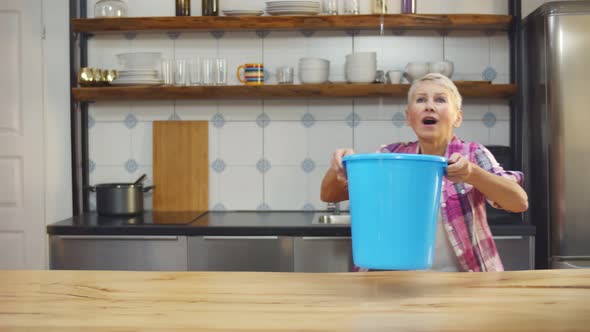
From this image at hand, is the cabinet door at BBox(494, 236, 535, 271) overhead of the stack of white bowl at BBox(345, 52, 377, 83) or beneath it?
beneath

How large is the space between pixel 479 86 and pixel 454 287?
85.1 inches

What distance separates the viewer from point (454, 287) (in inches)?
44.9

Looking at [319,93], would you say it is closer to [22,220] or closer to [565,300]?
[22,220]

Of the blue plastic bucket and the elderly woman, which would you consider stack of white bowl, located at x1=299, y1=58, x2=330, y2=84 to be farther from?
the blue plastic bucket

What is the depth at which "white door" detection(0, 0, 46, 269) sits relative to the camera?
3420 mm

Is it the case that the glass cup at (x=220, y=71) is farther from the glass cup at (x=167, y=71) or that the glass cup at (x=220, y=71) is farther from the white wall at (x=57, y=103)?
the white wall at (x=57, y=103)

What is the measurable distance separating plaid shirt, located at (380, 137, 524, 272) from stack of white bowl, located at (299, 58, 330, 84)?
1.32m

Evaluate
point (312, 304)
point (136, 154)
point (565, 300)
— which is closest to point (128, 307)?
point (312, 304)

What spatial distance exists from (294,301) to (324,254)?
1783 millimetres

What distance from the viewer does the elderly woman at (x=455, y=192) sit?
186 cm

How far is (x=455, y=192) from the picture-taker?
6.36 ft

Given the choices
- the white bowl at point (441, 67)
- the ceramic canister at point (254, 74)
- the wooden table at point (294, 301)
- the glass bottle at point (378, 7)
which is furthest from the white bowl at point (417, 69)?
the wooden table at point (294, 301)

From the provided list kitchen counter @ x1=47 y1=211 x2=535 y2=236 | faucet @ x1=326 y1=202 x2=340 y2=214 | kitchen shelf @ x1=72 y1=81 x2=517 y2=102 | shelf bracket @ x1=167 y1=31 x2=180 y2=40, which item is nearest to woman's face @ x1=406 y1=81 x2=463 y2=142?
kitchen counter @ x1=47 y1=211 x2=535 y2=236

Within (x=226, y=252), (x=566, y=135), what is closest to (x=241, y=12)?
(x=226, y=252)
